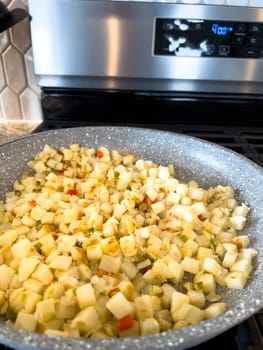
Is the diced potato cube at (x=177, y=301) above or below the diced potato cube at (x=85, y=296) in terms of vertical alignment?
below

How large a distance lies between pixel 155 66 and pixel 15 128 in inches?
16.4

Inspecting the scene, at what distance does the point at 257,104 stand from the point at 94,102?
42 cm

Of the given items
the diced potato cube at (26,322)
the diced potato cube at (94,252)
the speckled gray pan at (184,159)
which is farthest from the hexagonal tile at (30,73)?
the diced potato cube at (26,322)

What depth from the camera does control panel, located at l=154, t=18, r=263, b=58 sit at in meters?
0.84

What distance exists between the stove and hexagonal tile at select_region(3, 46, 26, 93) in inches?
3.1

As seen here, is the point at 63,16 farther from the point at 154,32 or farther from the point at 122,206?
the point at 122,206

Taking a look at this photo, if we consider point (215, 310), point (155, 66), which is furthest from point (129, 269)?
point (155, 66)

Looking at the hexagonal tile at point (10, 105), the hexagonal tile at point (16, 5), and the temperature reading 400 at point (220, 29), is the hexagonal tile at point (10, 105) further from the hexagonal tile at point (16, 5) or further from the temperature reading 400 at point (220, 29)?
the temperature reading 400 at point (220, 29)

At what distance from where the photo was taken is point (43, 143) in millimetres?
775

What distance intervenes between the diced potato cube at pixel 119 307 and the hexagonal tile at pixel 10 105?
2.36ft

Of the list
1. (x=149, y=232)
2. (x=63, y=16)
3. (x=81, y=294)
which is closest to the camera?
(x=81, y=294)

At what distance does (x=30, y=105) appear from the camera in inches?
39.9

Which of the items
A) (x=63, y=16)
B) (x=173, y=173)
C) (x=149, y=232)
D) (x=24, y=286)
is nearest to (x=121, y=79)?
(x=63, y=16)

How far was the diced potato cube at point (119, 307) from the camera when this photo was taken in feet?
1.47
